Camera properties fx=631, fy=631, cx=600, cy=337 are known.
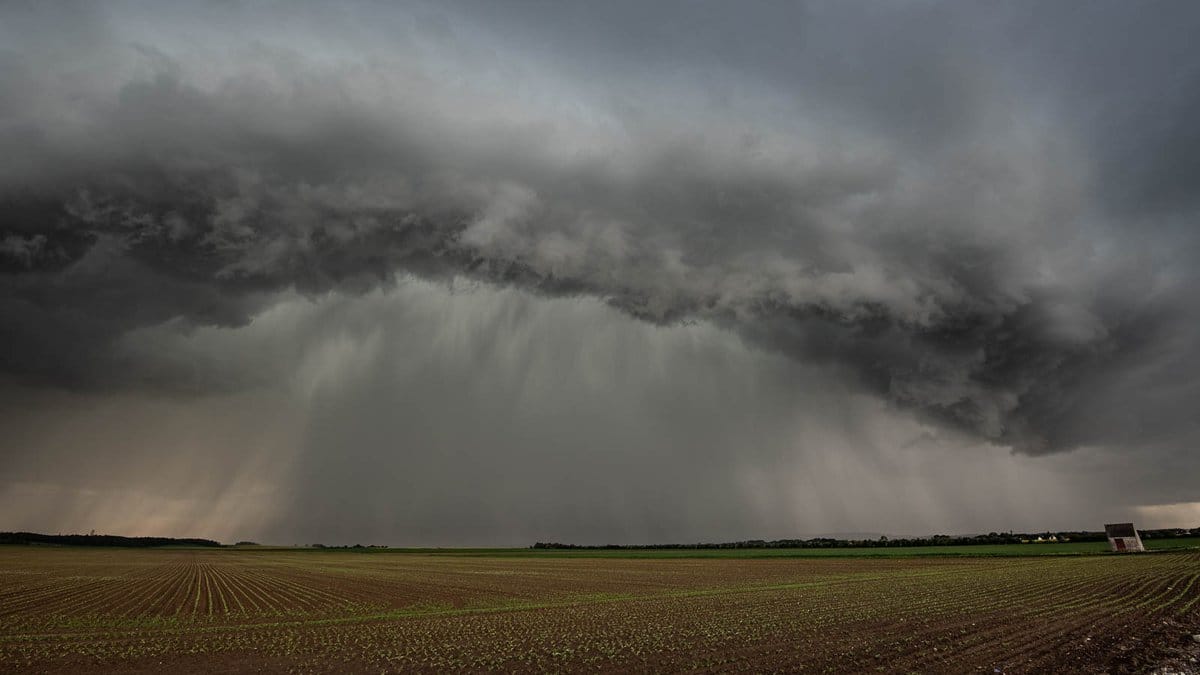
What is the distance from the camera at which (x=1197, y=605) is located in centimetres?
3006

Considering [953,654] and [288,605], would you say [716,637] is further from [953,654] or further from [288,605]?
[288,605]

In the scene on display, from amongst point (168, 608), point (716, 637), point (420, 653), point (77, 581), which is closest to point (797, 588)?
point (716, 637)

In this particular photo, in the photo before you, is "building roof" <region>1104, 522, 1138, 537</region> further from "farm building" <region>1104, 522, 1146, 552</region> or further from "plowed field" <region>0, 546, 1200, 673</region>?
"plowed field" <region>0, 546, 1200, 673</region>

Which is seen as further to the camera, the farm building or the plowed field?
the farm building

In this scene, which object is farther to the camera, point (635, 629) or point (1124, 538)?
point (1124, 538)

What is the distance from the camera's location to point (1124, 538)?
10969cm

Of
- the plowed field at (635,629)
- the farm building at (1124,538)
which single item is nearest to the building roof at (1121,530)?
the farm building at (1124,538)

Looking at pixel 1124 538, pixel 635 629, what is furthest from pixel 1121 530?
pixel 635 629

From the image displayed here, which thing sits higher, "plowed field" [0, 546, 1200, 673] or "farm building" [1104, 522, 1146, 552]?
"farm building" [1104, 522, 1146, 552]

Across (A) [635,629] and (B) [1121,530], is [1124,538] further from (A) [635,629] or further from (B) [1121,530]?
(A) [635,629]

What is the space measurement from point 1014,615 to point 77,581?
77484 mm

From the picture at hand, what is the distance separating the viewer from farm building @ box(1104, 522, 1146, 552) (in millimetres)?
107562

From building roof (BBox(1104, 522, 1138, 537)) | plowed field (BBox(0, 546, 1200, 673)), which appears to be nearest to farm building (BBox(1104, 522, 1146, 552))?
building roof (BBox(1104, 522, 1138, 537))

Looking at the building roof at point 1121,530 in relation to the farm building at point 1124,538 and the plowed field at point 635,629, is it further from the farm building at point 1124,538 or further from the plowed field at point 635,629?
the plowed field at point 635,629
